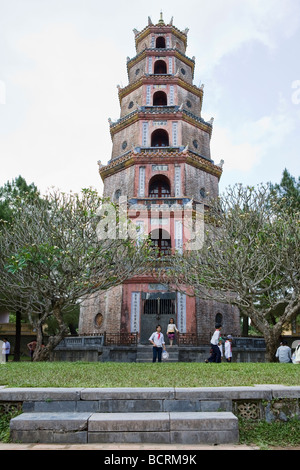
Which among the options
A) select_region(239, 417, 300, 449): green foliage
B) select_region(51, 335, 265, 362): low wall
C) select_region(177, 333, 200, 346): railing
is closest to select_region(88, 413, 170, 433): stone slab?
select_region(239, 417, 300, 449): green foliage

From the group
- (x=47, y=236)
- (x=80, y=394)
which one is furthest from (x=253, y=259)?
(x=80, y=394)

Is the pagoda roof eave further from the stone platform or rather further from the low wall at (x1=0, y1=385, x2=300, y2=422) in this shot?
the low wall at (x1=0, y1=385, x2=300, y2=422)

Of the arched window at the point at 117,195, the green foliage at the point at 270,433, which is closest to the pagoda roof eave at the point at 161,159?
the arched window at the point at 117,195

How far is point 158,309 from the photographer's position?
19.9 metres

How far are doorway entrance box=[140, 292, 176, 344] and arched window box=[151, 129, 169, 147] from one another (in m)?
10.5

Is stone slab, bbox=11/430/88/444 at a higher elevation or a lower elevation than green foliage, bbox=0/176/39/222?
lower

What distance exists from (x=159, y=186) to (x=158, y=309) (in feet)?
26.5

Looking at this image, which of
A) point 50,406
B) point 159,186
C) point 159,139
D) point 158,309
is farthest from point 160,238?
point 50,406

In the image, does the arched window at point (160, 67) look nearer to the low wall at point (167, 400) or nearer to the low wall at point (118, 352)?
the low wall at point (118, 352)

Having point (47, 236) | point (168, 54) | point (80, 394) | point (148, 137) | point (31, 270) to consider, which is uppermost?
point (168, 54)

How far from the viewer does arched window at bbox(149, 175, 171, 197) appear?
76.6 ft

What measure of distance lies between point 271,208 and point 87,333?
39.5ft

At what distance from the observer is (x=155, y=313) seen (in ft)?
65.3
